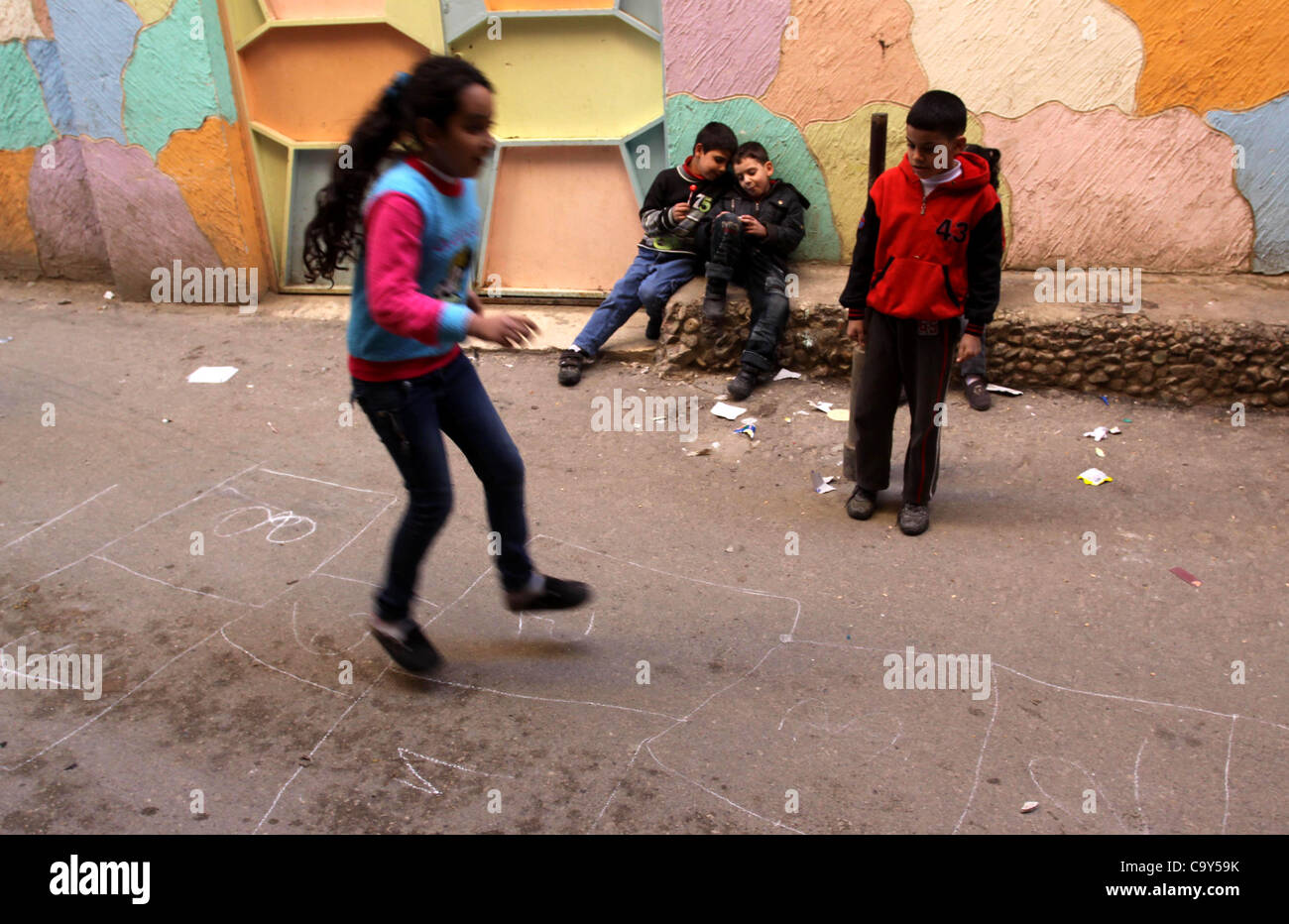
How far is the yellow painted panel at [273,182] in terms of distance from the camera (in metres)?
6.22

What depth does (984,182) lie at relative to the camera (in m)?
3.40

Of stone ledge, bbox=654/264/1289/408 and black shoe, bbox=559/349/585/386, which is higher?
stone ledge, bbox=654/264/1289/408

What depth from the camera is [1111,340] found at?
15.5ft

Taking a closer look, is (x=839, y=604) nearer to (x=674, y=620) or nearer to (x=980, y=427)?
(x=674, y=620)

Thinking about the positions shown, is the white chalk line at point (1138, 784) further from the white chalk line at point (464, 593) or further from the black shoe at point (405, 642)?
the white chalk line at point (464, 593)

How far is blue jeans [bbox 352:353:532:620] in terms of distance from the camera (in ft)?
8.86

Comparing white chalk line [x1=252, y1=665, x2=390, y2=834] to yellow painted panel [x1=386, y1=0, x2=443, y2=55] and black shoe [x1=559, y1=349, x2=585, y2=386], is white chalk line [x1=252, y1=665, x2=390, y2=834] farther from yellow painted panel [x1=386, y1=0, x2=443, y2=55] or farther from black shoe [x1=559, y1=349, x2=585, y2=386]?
yellow painted panel [x1=386, y1=0, x2=443, y2=55]

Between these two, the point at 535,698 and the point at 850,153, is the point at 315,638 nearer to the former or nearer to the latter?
the point at 535,698

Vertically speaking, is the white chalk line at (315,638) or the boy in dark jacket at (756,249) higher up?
the boy in dark jacket at (756,249)

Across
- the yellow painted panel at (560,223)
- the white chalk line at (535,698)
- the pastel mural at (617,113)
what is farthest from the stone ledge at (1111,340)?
the white chalk line at (535,698)

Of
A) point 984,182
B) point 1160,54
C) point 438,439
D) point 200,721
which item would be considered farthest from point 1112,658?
point 1160,54

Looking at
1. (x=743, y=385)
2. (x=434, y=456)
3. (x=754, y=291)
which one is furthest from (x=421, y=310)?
(x=754, y=291)

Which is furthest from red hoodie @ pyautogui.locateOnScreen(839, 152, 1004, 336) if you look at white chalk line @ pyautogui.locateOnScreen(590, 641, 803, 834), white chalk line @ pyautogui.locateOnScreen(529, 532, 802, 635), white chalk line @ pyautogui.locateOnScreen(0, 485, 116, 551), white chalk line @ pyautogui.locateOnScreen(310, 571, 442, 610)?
white chalk line @ pyautogui.locateOnScreen(0, 485, 116, 551)

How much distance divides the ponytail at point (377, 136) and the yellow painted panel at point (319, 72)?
3495 millimetres
